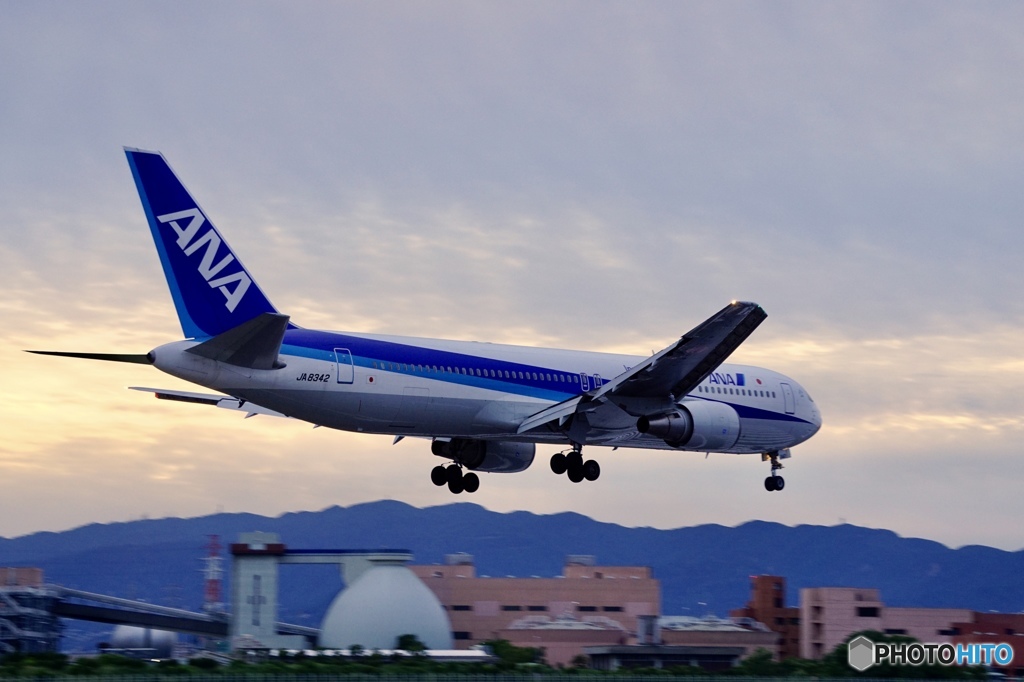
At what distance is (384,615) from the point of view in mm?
94062

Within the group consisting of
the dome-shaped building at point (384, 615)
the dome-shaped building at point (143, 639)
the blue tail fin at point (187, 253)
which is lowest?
the dome-shaped building at point (143, 639)

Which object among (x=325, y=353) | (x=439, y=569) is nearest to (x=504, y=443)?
(x=325, y=353)

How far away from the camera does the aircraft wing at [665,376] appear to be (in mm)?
38812

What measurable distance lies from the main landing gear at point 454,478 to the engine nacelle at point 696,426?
6.21 metres

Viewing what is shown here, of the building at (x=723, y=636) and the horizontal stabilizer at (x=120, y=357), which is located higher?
the horizontal stabilizer at (x=120, y=357)

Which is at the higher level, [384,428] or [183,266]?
[183,266]

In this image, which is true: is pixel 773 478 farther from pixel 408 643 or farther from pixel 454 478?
pixel 408 643

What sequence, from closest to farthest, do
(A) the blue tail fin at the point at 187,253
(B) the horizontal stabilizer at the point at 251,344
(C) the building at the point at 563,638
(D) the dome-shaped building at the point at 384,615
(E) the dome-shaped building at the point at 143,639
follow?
(B) the horizontal stabilizer at the point at 251,344 → (A) the blue tail fin at the point at 187,253 → (D) the dome-shaped building at the point at 384,615 → (C) the building at the point at 563,638 → (E) the dome-shaped building at the point at 143,639

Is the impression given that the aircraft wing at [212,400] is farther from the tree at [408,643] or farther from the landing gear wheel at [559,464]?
the tree at [408,643]

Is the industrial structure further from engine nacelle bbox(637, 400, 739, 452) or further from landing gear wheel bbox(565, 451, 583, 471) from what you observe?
engine nacelle bbox(637, 400, 739, 452)

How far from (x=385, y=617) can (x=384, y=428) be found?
2235 inches

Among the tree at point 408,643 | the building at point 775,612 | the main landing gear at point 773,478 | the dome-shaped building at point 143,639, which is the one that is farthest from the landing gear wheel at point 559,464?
the building at point 775,612

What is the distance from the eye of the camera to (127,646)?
333 ft

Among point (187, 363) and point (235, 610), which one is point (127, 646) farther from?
point (187, 363)
